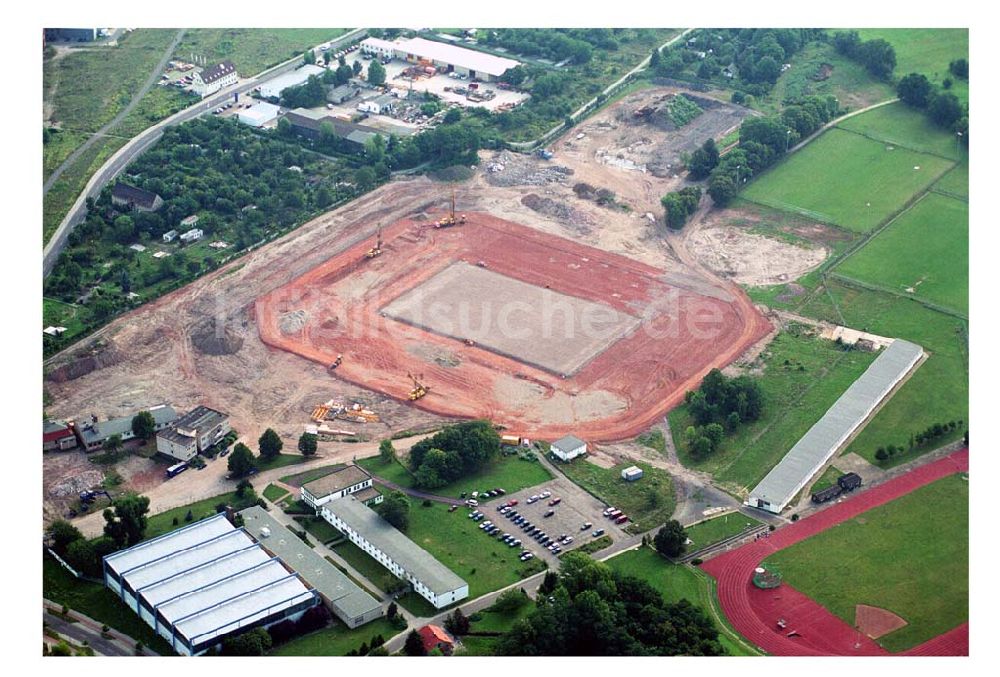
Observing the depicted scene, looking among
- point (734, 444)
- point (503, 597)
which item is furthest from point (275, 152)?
point (503, 597)

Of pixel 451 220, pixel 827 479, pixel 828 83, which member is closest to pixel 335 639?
pixel 827 479

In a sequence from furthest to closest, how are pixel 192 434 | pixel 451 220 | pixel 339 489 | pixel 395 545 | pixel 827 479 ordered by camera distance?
1. pixel 451 220
2. pixel 192 434
3. pixel 827 479
4. pixel 339 489
5. pixel 395 545

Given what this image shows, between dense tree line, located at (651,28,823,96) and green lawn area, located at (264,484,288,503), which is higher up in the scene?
dense tree line, located at (651,28,823,96)

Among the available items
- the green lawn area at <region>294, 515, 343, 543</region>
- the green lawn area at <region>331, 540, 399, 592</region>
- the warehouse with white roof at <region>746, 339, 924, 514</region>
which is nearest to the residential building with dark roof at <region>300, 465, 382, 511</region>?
the green lawn area at <region>294, 515, 343, 543</region>

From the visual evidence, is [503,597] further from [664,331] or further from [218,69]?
[218,69]

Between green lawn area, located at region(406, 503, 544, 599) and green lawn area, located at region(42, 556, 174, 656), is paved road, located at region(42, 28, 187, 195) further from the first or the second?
green lawn area, located at region(406, 503, 544, 599)

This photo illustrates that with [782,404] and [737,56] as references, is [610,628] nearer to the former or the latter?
[782,404]
